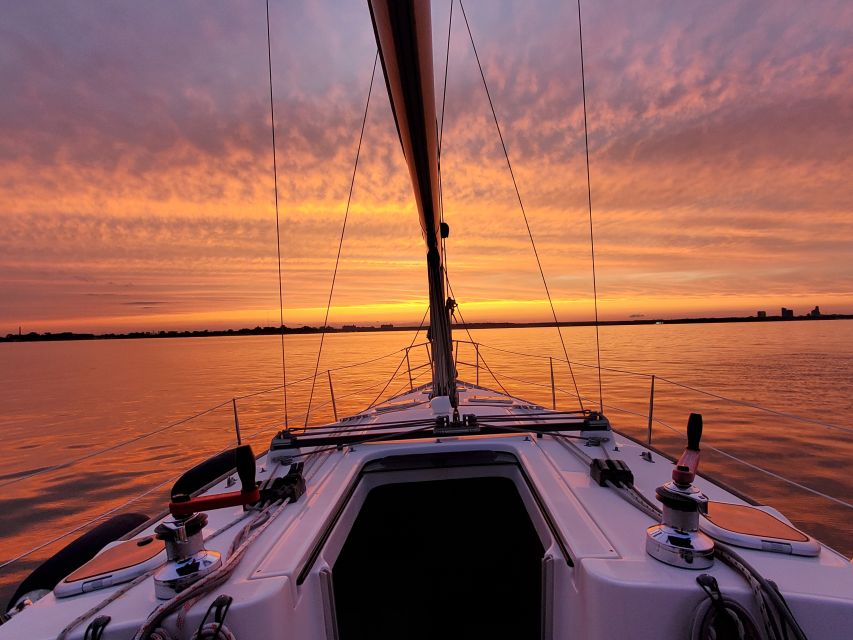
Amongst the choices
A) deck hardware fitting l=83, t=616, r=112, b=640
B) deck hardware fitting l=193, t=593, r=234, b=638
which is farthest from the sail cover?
deck hardware fitting l=83, t=616, r=112, b=640

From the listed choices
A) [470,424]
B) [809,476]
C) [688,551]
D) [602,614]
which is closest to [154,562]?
[602,614]

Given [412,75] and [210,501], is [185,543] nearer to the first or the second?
[210,501]

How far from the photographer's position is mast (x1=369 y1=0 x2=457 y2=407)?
7.55 feet

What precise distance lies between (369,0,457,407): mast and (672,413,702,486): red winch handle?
233cm

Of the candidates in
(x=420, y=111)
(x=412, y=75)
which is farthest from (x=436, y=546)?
(x=412, y=75)

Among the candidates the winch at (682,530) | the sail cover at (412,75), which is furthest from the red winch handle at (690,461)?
the sail cover at (412,75)

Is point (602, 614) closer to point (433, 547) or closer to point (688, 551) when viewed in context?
point (688, 551)

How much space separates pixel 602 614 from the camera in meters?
1.43

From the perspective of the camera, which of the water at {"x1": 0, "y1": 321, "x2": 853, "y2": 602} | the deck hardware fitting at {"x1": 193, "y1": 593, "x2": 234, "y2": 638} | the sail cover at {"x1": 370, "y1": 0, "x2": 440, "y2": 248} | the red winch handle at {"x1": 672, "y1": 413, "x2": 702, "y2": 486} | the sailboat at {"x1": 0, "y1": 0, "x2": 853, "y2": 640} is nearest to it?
the deck hardware fitting at {"x1": 193, "y1": 593, "x2": 234, "y2": 638}

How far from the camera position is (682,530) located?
1.51 meters

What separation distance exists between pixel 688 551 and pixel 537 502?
948 millimetres

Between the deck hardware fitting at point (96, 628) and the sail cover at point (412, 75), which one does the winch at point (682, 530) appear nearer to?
the deck hardware fitting at point (96, 628)

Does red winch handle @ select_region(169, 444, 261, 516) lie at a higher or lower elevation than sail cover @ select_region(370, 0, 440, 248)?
lower

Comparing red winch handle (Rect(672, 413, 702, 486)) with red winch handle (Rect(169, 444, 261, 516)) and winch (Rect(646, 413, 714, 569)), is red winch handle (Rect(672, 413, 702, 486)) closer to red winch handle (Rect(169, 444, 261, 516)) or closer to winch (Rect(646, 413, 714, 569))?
winch (Rect(646, 413, 714, 569))
